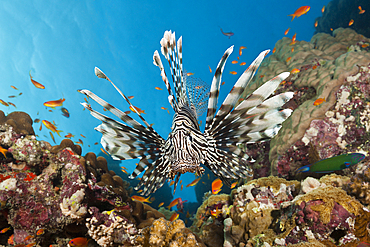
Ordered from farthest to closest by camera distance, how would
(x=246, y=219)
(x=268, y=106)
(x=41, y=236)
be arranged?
1. (x=41, y=236)
2. (x=246, y=219)
3. (x=268, y=106)

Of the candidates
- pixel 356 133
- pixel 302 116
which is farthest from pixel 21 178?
pixel 356 133

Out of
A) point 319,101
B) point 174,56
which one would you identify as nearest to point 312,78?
point 319,101

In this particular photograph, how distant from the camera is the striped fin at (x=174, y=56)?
2.30 metres

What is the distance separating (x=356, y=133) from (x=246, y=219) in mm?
3423

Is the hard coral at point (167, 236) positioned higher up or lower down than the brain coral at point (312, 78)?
lower down

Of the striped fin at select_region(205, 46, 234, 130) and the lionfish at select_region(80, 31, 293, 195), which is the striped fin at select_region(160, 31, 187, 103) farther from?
the striped fin at select_region(205, 46, 234, 130)

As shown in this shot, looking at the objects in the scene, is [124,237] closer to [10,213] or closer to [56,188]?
[56,188]

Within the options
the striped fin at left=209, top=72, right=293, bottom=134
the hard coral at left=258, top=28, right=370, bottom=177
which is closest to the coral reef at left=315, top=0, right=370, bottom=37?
the hard coral at left=258, top=28, right=370, bottom=177

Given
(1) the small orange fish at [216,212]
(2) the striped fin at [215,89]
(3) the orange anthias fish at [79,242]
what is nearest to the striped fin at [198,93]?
(2) the striped fin at [215,89]

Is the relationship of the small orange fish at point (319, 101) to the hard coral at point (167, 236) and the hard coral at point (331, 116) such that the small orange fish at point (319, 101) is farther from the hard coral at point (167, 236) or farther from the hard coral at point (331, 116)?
the hard coral at point (167, 236)

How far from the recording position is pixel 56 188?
11.2ft

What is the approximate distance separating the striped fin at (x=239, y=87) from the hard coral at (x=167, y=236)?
1.63 meters

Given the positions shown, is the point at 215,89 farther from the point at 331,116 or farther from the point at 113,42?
the point at 113,42

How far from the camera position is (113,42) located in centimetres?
4231
